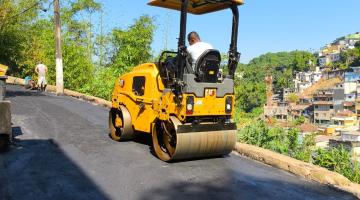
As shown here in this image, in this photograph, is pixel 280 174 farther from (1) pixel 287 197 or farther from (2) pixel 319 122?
(2) pixel 319 122

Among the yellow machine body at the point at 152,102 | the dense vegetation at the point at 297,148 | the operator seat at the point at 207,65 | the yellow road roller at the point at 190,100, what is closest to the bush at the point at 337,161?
the dense vegetation at the point at 297,148

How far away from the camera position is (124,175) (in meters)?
5.72

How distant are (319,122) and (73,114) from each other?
105574mm

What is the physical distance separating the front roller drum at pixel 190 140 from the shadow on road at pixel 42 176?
1427 mm

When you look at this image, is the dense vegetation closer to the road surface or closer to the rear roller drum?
the road surface

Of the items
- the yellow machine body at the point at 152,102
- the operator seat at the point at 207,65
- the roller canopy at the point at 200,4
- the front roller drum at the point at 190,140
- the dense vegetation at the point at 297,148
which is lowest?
the dense vegetation at the point at 297,148

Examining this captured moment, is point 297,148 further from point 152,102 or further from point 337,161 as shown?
point 152,102

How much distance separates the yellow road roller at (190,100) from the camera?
609 cm

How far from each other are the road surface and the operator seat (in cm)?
143

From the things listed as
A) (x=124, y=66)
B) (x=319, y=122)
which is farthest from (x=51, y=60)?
(x=319, y=122)

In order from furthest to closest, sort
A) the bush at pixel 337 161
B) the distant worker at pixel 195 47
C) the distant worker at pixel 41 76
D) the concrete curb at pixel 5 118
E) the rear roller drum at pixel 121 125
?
the distant worker at pixel 41 76 < the rear roller drum at pixel 121 125 < the bush at pixel 337 161 < the concrete curb at pixel 5 118 < the distant worker at pixel 195 47

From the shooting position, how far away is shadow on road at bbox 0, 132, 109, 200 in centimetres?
486

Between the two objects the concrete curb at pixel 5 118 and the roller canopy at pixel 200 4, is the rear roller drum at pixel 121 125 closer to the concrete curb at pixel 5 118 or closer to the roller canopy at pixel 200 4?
the concrete curb at pixel 5 118

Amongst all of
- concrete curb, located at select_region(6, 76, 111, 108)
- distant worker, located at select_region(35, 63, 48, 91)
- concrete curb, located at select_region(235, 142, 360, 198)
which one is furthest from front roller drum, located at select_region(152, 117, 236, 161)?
distant worker, located at select_region(35, 63, 48, 91)
